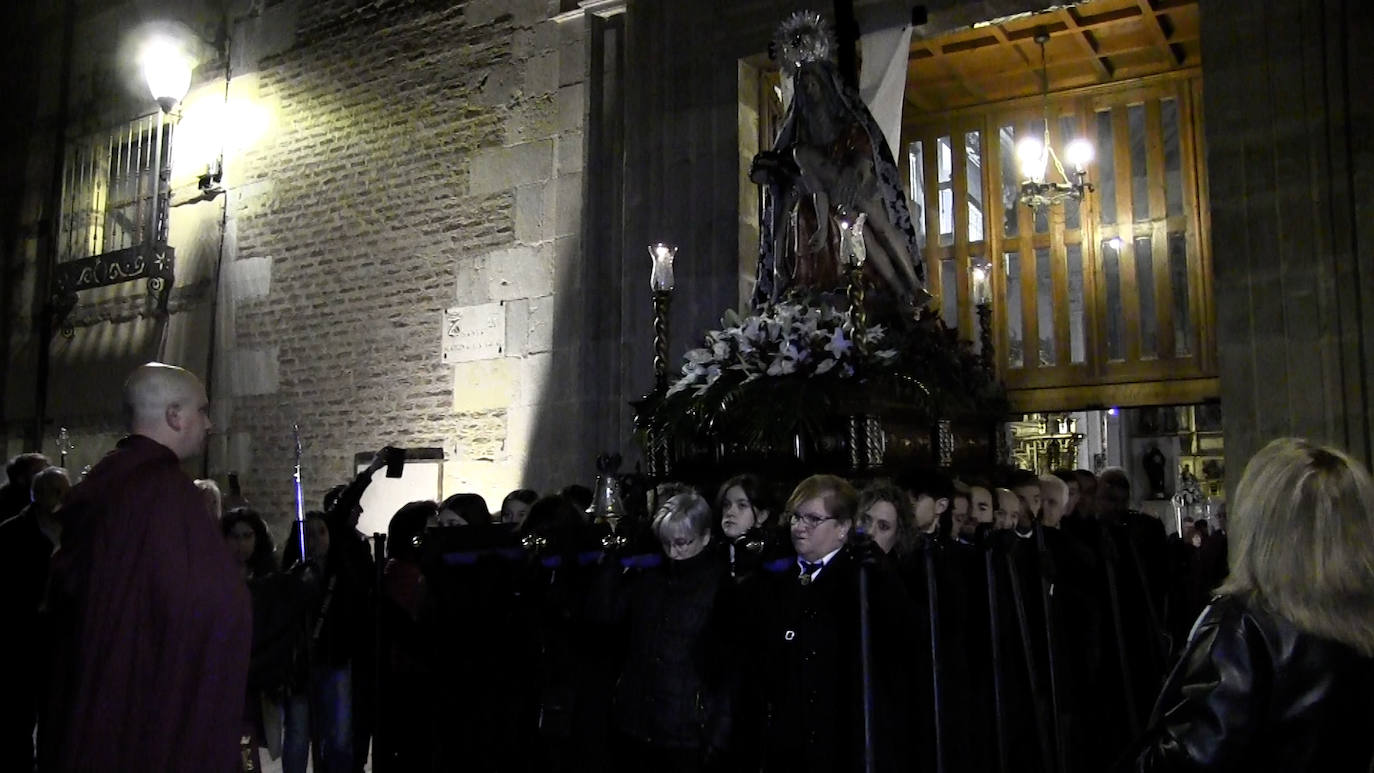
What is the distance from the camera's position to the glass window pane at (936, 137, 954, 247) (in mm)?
10945

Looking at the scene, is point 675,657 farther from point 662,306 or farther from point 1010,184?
point 1010,184

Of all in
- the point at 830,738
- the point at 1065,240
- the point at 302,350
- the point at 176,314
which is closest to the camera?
the point at 830,738

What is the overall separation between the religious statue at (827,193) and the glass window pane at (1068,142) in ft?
11.6

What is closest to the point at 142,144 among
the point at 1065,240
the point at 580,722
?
the point at 1065,240

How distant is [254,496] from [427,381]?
8.49 feet

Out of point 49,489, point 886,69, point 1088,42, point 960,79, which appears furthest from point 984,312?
point 49,489

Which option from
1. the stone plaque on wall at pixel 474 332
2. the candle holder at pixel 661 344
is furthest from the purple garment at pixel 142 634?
the stone plaque on wall at pixel 474 332

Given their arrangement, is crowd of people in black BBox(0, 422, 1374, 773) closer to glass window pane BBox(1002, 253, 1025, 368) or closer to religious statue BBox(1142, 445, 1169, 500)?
glass window pane BBox(1002, 253, 1025, 368)

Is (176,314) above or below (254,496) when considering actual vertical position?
above

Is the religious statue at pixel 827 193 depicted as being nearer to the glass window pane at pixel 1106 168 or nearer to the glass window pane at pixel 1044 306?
the glass window pane at pixel 1044 306

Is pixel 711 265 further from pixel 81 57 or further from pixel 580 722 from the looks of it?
pixel 81 57

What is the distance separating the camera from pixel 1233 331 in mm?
6688

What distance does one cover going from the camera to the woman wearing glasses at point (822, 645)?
346 cm

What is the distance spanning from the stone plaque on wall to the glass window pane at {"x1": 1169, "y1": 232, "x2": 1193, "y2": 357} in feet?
19.3
